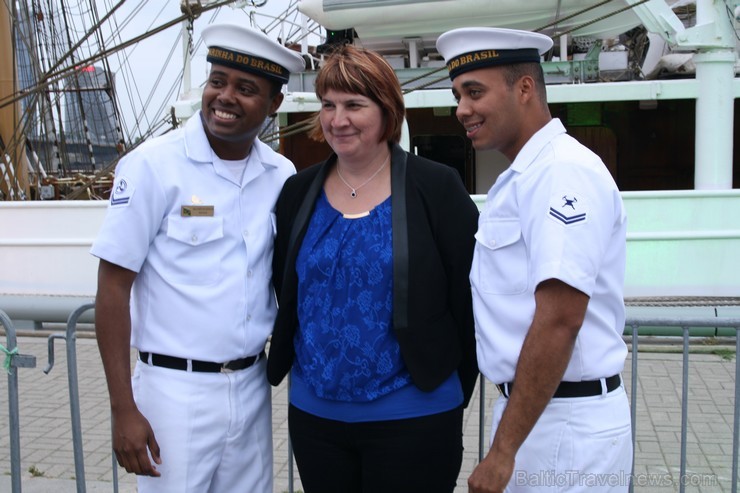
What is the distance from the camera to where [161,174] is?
7.79 feet

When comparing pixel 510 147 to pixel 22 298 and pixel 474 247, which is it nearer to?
pixel 474 247

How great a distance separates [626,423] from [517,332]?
15.3 inches

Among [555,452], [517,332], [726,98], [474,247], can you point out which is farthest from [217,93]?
[726,98]

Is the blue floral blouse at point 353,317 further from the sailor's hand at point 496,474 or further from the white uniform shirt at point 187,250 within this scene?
the sailor's hand at point 496,474

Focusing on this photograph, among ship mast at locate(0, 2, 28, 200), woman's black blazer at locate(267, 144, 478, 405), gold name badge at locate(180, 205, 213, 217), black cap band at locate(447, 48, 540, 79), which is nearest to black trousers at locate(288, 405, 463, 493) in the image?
woman's black blazer at locate(267, 144, 478, 405)

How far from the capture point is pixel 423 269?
89.5 inches

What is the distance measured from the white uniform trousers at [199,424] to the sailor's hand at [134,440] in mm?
55

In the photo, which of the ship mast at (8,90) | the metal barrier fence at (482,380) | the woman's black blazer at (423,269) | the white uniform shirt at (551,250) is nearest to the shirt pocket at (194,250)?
the woman's black blazer at (423,269)

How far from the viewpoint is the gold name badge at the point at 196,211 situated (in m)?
2.40

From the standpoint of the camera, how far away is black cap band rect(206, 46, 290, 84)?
2469 mm

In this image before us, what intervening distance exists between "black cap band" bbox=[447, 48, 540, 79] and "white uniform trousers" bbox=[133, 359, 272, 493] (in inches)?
47.1

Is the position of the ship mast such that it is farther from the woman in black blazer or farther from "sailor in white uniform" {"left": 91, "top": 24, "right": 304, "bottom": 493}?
the woman in black blazer

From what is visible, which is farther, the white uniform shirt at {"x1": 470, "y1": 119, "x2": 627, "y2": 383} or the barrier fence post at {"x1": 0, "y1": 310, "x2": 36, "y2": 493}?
the barrier fence post at {"x1": 0, "y1": 310, "x2": 36, "y2": 493}

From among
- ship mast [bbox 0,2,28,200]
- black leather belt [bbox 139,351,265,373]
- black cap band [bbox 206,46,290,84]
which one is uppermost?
ship mast [bbox 0,2,28,200]
